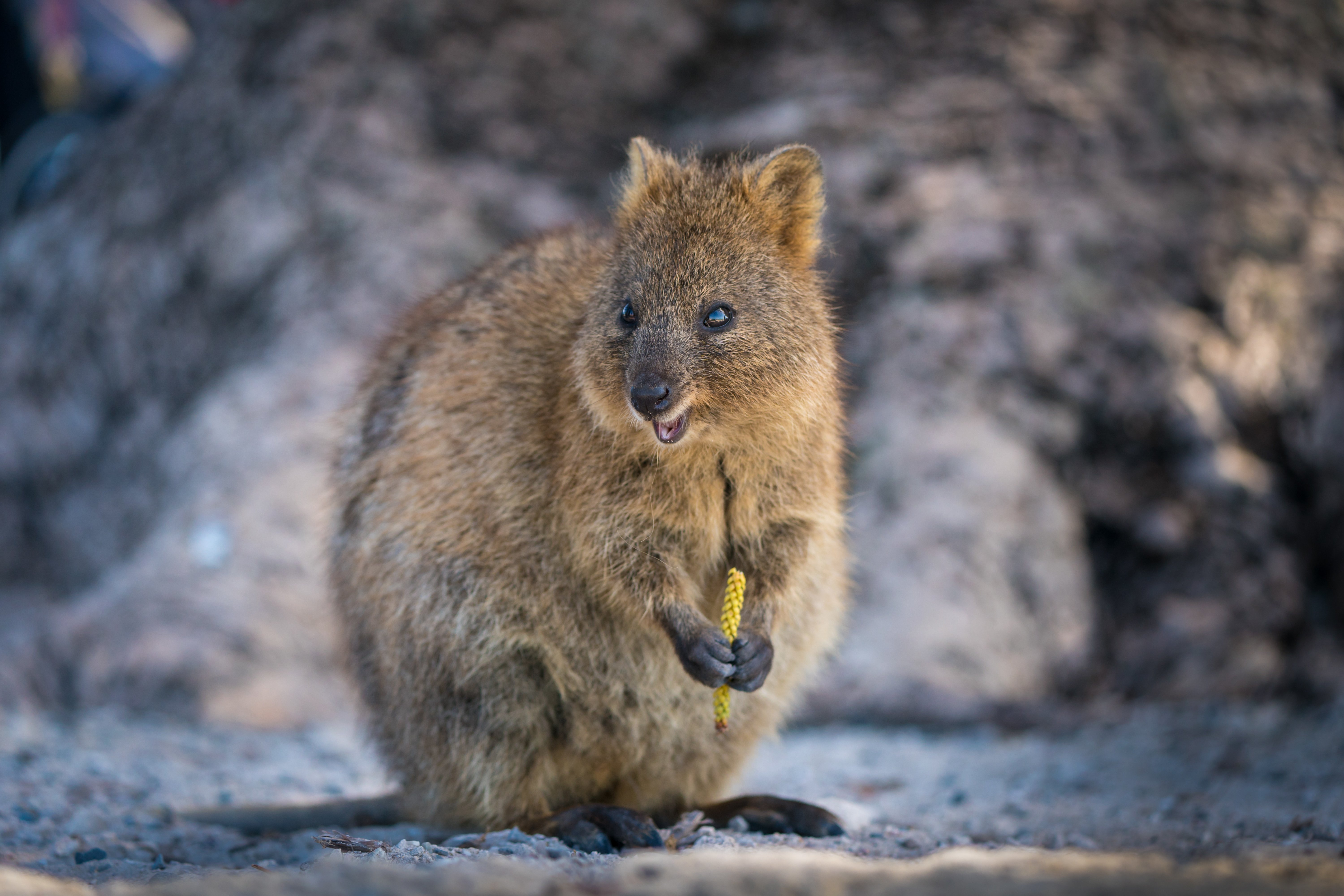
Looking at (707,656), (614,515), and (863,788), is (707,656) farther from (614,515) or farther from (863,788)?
(863,788)

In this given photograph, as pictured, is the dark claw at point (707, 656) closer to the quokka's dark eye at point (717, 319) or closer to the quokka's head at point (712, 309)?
the quokka's head at point (712, 309)

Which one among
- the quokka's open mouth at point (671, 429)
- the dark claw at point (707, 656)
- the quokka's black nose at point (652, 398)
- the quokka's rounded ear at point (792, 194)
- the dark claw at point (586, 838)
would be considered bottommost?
the dark claw at point (586, 838)

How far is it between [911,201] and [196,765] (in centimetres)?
682

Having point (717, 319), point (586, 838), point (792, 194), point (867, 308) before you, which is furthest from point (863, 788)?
point (867, 308)

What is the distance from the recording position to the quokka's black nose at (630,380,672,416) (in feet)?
12.6

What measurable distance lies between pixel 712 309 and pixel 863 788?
3.04m

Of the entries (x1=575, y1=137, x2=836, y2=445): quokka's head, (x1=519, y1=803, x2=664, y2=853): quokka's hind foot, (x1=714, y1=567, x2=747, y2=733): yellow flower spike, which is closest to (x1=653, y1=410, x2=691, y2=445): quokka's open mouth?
(x1=575, y1=137, x2=836, y2=445): quokka's head

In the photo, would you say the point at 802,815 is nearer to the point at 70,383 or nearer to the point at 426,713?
the point at 426,713

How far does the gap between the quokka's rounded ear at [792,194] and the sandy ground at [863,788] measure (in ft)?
7.86

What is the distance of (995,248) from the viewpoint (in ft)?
29.0

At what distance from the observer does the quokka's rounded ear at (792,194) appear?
4.41 m

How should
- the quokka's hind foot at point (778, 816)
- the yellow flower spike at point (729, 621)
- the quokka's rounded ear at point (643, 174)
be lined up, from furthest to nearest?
the quokka's rounded ear at point (643, 174) → the quokka's hind foot at point (778, 816) → the yellow flower spike at point (729, 621)

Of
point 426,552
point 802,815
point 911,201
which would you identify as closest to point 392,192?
point 911,201

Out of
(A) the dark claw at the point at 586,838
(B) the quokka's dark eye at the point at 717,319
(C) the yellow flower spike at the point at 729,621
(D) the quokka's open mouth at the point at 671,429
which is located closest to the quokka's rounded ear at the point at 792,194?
(B) the quokka's dark eye at the point at 717,319
